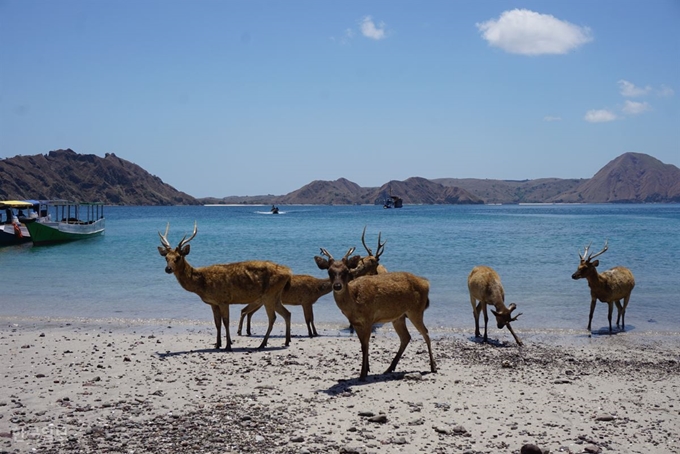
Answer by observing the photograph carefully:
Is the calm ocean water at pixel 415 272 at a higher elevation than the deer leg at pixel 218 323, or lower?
lower

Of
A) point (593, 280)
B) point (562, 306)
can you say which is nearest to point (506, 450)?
point (593, 280)

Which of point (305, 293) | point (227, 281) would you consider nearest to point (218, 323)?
point (227, 281)

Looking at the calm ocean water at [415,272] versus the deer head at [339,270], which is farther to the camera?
the calm ocean water at [415,272]

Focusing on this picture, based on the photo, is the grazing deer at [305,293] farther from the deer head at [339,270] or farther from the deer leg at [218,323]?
the deer head at [339,270]

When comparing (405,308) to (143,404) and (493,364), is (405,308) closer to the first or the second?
(493,364)

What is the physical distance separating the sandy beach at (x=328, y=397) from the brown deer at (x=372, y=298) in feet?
2.74

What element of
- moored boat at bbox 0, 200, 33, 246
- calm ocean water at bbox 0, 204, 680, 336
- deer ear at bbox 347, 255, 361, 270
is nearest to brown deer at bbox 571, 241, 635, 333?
calm ocean water at bbox 0, 204, 680, 336

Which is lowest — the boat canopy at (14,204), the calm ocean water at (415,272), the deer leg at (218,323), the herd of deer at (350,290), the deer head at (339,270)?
the calm ocean water at (415,272)

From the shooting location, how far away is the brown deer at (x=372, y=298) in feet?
33.4

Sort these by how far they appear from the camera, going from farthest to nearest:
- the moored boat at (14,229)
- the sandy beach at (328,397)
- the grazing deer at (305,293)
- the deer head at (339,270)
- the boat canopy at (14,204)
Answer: the boat canopy at (14,204) → the moored boat at (14,229) → the grazing deer at (305,293) → the deer head at (339,270) → the sandy beach at (328,397)

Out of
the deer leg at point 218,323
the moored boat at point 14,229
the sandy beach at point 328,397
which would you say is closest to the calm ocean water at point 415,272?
the moored boat at point 14,229

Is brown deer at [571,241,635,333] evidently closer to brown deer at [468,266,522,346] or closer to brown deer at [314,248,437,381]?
brown deer at [468,266,522,346]

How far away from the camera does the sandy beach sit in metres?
7.40

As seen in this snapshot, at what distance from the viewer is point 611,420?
816 cm
